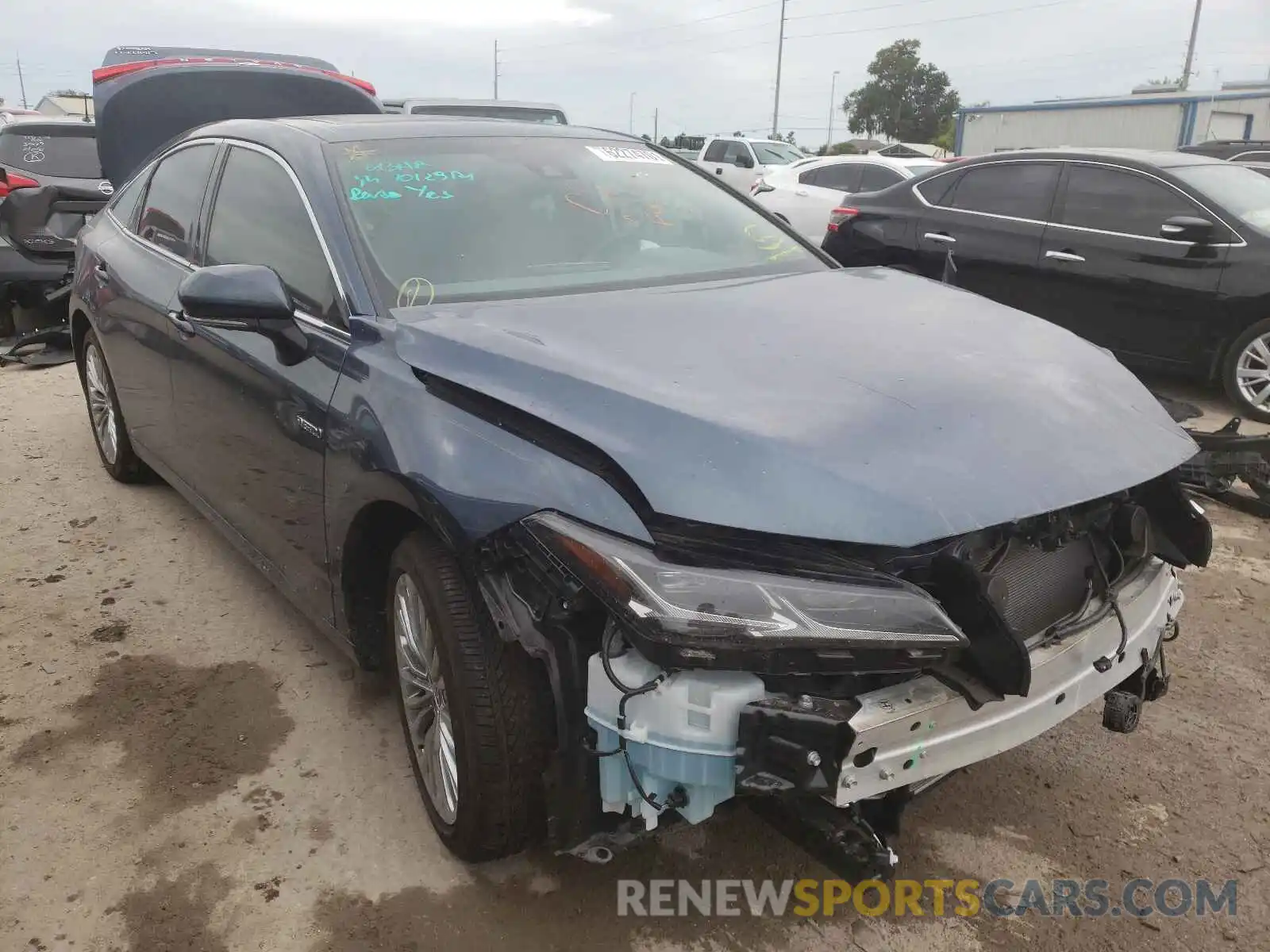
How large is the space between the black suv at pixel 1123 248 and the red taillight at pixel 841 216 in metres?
0.49

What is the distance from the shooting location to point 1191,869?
7.82 ft

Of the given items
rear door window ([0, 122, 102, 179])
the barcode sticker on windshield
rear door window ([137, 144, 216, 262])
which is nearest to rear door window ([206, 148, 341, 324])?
rear door window ([137, 144, 216, 262])

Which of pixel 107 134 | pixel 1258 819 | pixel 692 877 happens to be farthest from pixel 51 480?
pixel 1258 819

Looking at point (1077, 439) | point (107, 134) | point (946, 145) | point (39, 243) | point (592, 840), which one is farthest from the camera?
point (946, 145)

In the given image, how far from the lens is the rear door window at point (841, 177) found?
12.2 meters

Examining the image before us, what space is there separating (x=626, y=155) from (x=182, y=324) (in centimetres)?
167

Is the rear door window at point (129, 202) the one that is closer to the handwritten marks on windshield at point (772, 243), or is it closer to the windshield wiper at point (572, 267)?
the windshield wiper at point (572, 267)

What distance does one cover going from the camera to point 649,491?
1.84 meters

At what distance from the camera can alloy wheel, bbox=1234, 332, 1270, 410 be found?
19.7 feet

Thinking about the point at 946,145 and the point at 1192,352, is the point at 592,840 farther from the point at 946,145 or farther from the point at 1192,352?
the point at 946,145

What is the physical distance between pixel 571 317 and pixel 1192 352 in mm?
5262

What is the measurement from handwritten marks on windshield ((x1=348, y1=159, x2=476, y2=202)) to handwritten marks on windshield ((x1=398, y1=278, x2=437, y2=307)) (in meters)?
0.34

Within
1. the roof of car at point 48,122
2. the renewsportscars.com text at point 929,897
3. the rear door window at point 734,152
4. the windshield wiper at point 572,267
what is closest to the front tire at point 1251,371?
the renewsportscars.com text at point 929,897

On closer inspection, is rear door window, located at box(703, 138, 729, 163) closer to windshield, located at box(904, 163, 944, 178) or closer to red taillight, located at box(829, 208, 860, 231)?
windshield, located at box(904, 163, 944, 178)
